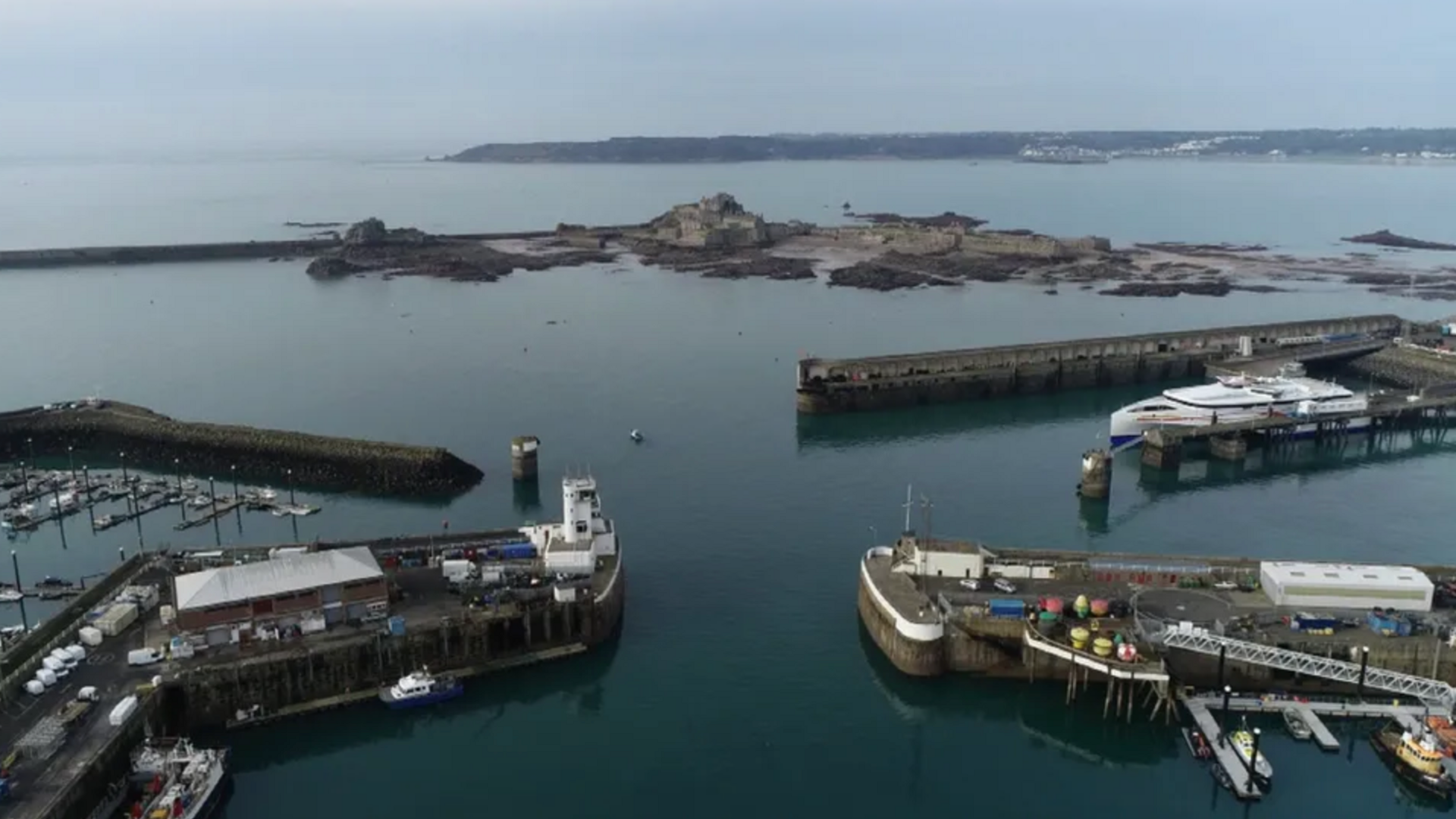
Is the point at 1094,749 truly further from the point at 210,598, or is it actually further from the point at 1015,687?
the point at 210,598

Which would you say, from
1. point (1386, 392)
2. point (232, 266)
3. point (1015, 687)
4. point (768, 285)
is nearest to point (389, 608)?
point (1015, 687)

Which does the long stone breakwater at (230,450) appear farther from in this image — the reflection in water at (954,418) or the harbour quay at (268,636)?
the reflection in water at (954,418)

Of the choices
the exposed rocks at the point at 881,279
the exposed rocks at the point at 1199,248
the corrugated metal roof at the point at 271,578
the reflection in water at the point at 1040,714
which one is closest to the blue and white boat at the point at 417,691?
the corrugated metal roof at the point at 271,578

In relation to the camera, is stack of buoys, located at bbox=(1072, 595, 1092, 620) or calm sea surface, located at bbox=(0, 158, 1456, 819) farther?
stack of buoys, located at bbox=(1072, 595, 1092, 620)

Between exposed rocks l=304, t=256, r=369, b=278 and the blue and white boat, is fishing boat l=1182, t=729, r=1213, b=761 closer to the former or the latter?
the blue and white boat

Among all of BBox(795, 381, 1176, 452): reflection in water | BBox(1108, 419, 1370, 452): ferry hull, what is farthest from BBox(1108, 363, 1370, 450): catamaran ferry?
BBox(795, 381, 1176, 452): reflection in water

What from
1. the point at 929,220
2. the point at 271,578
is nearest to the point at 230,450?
the point at 271,578
